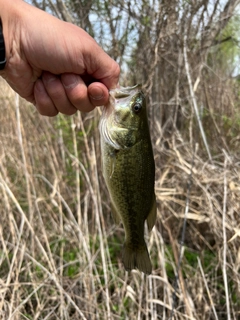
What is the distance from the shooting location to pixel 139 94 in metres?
1.51

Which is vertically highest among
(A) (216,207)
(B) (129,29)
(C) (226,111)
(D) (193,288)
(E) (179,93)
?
(B) (129,29)

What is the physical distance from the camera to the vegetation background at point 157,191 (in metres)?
2.43

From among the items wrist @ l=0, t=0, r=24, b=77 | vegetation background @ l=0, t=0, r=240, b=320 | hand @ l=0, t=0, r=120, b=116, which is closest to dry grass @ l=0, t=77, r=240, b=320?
vegetation background @ l=0, t=0, r=240, b=320

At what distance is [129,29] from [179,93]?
81 cm

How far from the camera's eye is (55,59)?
1530 mm

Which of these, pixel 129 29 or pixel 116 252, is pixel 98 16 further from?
pixel 116 252

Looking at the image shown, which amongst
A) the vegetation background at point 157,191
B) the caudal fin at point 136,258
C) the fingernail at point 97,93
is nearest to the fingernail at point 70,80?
the fingernail at point 97,93

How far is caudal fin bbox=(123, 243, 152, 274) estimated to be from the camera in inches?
61.1

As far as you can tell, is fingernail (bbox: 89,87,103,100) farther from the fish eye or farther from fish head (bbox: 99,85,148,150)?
the fish eye

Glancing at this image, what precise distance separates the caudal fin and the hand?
690 mm

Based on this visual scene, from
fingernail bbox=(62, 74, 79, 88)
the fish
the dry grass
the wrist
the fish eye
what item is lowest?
the dry grass

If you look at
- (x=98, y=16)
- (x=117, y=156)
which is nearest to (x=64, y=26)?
(x=117, y=156)

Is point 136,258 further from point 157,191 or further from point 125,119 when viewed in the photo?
point 157,191

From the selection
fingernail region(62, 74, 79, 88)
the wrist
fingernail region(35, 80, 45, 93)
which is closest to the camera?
the wrist
